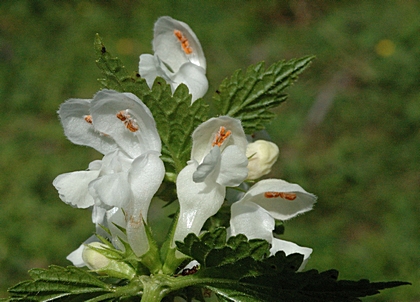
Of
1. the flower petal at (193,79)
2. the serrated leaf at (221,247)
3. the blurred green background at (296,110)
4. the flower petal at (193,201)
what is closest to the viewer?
the serrated leaf at (221,247)

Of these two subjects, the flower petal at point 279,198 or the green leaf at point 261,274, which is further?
the flower petal at point 279,198

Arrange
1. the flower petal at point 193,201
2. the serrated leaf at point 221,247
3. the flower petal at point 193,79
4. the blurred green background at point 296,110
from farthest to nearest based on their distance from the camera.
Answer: the blurred green background at point 296,110
the flower petal at point 193,79
the flower petal at point 193,201
the serrated leaf at point 221,247

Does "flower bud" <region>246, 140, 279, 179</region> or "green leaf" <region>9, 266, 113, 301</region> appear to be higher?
"flower bud" <region>246, 140, 279, 179</region>

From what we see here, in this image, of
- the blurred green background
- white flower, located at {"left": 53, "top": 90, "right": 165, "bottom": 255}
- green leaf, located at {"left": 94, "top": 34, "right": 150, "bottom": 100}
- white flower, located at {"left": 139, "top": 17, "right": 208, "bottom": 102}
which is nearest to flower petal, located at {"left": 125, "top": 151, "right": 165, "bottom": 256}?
white flower, located at {"left": 53, "top": 90, "right": 165, "bottom": 255}

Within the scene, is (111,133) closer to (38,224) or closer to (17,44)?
(38,224)

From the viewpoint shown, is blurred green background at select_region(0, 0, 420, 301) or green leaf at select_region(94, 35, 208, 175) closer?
green leaf at select_region(94, 35, 208, 175)

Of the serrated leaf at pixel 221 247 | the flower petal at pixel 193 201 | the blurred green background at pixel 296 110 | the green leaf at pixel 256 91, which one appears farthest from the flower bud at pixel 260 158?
the blurred green background at pixel 296 110

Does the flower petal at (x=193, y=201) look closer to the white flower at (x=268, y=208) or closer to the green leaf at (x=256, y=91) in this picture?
the white flower at (x=268, y=208)

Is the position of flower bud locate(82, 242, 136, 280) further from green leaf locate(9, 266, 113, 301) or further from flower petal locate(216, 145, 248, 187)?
flower petal locate(216, 145, 248, 187)
